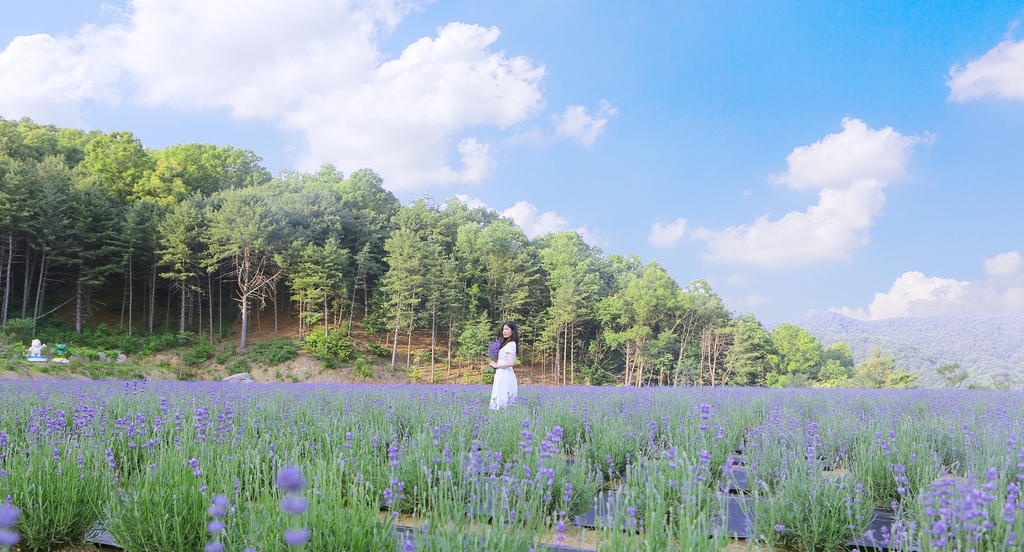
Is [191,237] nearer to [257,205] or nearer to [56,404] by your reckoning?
[257,205]

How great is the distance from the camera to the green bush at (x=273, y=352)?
24266 mm

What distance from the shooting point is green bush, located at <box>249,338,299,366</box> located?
2427 cm

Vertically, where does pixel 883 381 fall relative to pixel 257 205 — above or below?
below

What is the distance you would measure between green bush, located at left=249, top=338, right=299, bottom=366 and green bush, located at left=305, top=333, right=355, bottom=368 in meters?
0.78

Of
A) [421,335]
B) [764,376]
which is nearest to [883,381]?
[764,376]

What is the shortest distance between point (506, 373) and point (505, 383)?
0.58 ft

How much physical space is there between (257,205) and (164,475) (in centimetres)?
A: 2736

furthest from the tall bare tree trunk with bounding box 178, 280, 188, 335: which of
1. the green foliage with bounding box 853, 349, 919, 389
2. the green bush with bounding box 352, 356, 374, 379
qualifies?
the green foliage with bounding box 853, 349, 919, 389

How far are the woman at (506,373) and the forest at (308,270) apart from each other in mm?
19171

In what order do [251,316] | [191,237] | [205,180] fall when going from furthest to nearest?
[205,180] < [251,316] < [191,237]

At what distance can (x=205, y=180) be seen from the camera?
36.4 meters

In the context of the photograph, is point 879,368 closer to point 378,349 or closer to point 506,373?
point 378,349

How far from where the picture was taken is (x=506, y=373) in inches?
286

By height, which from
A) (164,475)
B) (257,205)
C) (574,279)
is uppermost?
(257,205)
